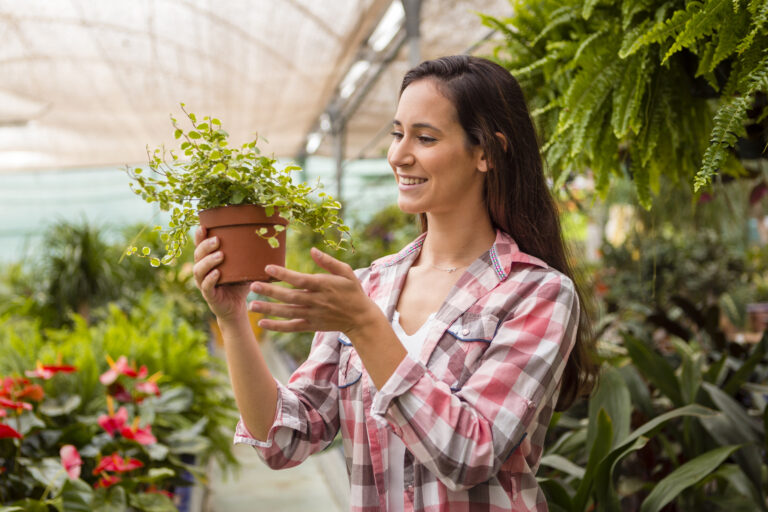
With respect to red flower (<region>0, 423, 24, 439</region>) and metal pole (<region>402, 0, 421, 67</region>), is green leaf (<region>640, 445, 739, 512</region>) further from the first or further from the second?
metal pole (<region>402, 0, 421, 67</region>)

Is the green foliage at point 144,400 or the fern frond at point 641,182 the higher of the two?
the fern frond at point 641,182

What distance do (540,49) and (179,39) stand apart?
534 centimetres

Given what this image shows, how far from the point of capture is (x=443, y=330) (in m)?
1.21

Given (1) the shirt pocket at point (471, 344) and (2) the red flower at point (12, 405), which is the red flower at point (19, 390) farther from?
(1) the shirt pocket at point (471, 344)

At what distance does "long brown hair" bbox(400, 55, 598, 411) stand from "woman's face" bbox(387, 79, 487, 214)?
0.02 m

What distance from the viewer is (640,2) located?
1.40m

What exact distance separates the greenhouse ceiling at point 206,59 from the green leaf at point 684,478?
3.67 metres

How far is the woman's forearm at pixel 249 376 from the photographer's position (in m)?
1.21

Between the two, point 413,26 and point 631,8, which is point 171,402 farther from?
point 413,26

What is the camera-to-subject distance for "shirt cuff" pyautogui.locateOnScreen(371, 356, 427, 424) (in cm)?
101

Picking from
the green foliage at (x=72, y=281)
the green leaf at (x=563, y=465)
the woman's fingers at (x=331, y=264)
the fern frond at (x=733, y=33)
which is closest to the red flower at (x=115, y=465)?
the green leaf at (x=563, y=465)

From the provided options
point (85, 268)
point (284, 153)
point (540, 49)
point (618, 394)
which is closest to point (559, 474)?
point (618, 394)

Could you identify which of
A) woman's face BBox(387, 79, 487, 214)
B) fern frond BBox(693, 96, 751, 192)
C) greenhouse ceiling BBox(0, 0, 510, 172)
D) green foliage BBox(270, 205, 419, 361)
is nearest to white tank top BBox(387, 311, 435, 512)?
woman's face BBox(387, 79, 487, 214)

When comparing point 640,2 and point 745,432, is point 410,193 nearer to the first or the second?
point 640,2
